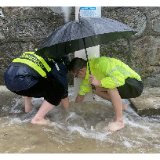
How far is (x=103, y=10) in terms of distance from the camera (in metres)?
2.89

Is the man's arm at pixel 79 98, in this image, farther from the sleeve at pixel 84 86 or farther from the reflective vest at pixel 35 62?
the reflective vest at pixel 35 62

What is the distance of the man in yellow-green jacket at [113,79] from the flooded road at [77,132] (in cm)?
19

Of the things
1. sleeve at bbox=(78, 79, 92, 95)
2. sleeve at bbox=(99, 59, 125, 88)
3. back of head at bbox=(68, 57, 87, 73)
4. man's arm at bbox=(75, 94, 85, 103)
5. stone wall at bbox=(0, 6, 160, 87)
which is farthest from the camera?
stone wall at bbox=(0, 6, 160, 87)

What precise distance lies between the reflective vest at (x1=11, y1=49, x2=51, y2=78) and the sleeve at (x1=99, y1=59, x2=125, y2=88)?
627 mm

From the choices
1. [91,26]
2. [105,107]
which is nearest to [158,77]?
[105,107]

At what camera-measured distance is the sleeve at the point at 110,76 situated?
1.91 meters

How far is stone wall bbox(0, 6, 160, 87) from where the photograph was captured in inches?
115

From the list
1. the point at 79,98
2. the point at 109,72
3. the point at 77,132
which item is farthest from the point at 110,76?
the point at 79,98

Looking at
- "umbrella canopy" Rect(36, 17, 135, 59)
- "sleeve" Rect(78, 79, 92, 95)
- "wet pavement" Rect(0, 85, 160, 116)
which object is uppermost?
"umbrella canopy" Rect(36, 17, 135, 59)

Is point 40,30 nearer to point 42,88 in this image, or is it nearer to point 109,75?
point 42,88

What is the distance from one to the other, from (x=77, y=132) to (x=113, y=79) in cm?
68

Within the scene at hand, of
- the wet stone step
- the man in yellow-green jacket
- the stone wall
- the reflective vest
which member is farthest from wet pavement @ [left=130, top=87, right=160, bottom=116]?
the reflective vest

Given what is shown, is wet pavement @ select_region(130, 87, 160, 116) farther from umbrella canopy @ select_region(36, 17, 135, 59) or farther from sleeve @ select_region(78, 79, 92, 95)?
umbrella canopy @ select_region(36, 17, 135, 59)

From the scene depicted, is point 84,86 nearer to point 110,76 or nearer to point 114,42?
point 110,76
